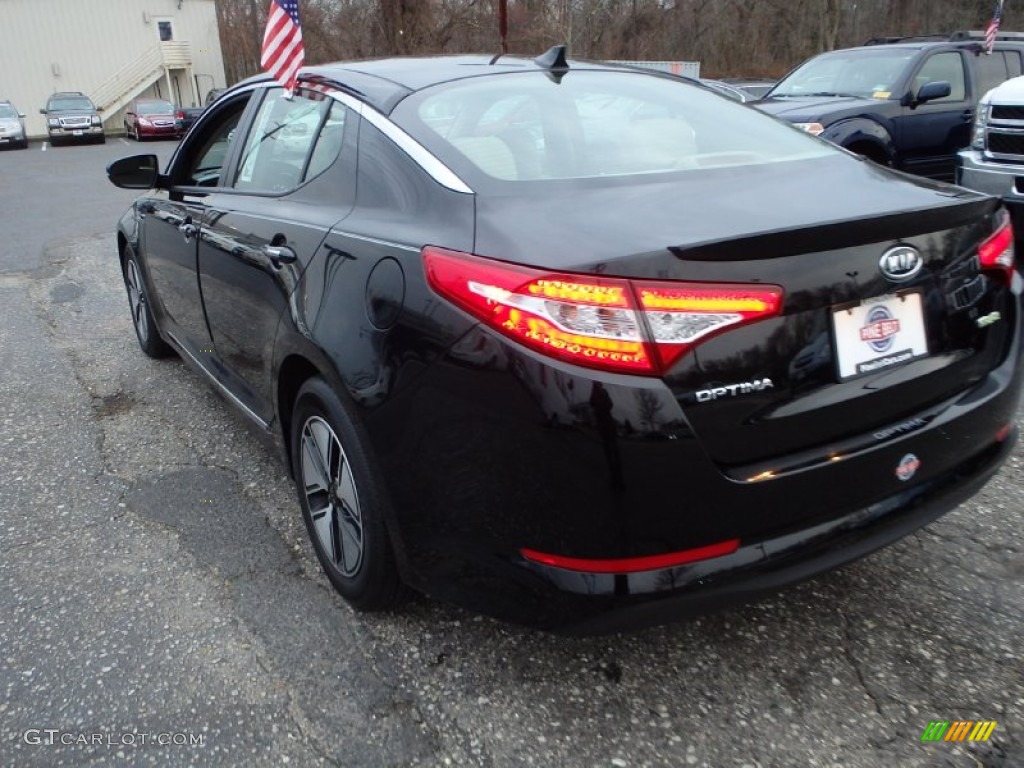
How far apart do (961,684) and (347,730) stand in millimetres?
1631

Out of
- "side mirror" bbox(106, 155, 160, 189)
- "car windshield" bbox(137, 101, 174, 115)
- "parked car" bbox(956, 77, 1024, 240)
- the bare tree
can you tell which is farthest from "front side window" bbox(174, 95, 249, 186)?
the bare tree

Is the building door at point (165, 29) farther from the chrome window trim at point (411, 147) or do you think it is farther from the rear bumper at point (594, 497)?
the rear bumper at point (594, 497)

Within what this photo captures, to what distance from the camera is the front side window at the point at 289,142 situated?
8.96 ft

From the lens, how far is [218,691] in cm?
229

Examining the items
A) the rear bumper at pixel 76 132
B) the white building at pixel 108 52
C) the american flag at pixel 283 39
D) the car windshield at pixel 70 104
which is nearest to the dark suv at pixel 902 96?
the american flag at pixel 283 39

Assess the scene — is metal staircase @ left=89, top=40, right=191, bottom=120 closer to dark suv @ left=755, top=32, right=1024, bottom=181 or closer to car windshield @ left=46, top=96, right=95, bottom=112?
→ car windshield @ left=46, top=96, right=95, bottom=112

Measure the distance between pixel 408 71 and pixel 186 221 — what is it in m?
1.37

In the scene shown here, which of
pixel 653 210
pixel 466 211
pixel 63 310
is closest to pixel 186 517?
pixel 466 211

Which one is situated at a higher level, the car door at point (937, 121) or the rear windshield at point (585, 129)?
the rear windshield at point (585, 129)

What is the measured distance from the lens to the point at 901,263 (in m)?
1.96

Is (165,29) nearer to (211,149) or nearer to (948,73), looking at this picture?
(948,73)

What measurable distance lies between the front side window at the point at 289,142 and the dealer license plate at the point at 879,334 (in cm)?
164

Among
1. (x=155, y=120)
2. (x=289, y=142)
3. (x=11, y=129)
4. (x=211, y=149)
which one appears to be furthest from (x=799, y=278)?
(x=155, y=120)

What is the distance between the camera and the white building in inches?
1447
